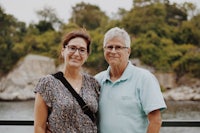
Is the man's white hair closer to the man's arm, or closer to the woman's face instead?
the woman's face

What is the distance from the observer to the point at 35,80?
32.7 meters

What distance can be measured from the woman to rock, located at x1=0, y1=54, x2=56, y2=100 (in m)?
31.0

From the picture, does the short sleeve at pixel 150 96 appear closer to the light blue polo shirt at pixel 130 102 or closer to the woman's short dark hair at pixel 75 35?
the light blue polo shirt at pixel 130 102

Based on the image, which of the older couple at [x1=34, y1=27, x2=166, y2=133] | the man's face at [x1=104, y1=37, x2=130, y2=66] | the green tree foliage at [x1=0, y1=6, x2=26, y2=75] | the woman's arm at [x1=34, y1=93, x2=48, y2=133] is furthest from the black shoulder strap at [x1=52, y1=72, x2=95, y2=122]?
the green tree foliage at [x1=0, y1=6, x2=26, y2=75]

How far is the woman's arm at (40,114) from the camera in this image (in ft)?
4.59

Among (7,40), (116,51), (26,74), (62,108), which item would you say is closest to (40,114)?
(62,108)

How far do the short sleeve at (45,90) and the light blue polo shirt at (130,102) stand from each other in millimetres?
247

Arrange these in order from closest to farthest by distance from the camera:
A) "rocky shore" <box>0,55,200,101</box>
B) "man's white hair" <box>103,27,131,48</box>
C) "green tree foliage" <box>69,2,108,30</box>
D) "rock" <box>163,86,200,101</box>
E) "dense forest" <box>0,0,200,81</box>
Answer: "man's white hair" <box>103,27,131,48</box> < "rock" <box>163,86,200,101</box> < "rocky shore" <box>0,55,200,101</box> < "dense forest" <box>0,0,200,81</box> < "green tree foliage" <box>69,2,108,30</box>

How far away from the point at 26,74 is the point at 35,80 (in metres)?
1.02

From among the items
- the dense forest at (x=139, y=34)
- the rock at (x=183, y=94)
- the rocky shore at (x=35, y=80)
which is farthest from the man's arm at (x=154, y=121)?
the rocky shore at (x=35, y=80)

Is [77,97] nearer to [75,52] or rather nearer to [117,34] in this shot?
[75,52]

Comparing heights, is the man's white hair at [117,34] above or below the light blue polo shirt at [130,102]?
above

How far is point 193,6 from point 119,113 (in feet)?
109

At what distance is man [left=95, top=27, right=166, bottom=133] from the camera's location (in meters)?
1.49
